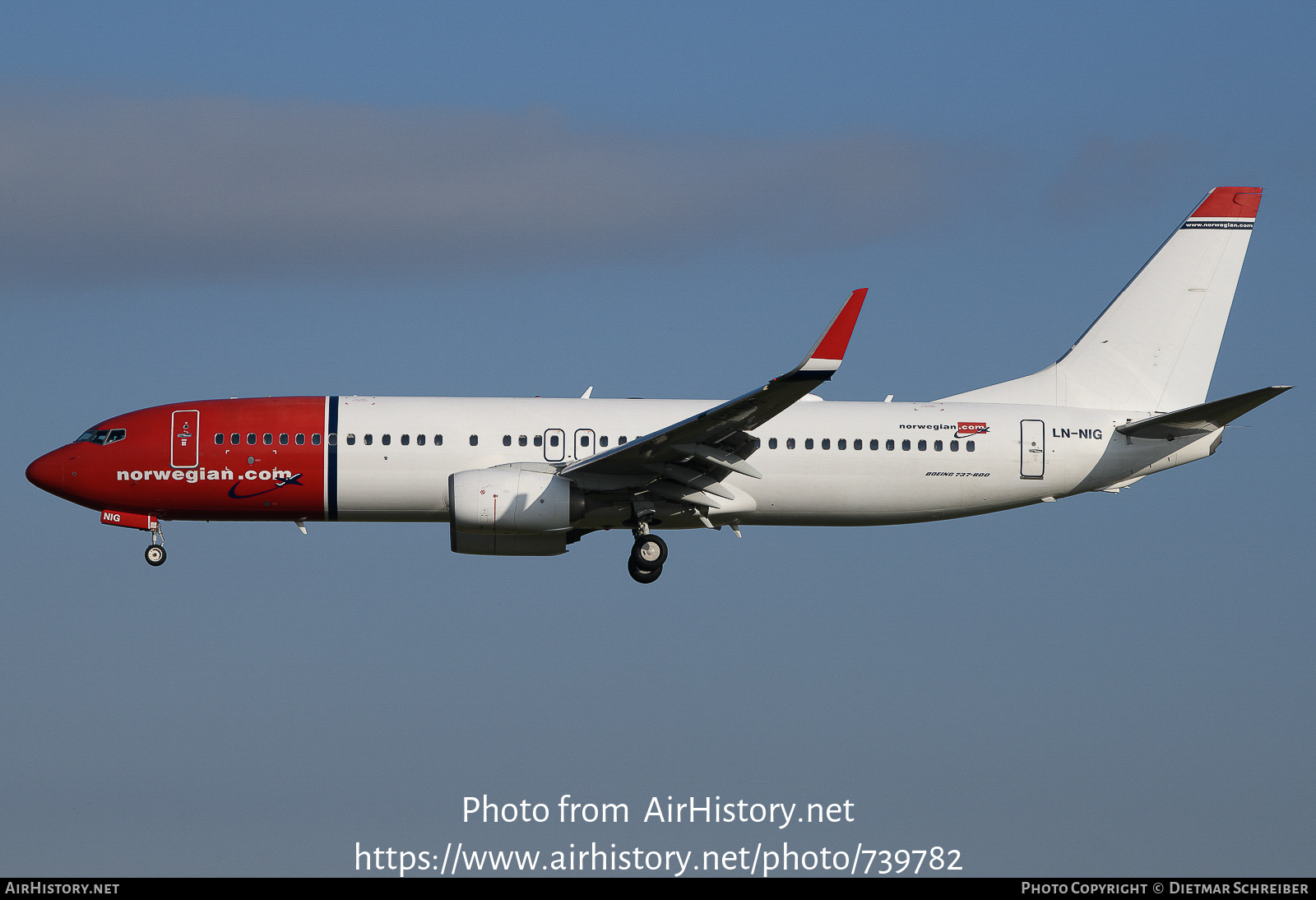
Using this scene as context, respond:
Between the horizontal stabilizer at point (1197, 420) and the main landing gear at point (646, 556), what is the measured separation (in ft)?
35.8

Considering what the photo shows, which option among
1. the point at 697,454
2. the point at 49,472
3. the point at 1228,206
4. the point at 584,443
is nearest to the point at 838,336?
the point at 697,454

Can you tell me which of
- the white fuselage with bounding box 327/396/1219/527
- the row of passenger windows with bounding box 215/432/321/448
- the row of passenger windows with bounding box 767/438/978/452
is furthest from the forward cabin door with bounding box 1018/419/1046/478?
the row of passenger windows with bounding box 215/432/321/448

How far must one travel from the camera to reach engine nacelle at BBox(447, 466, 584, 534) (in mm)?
Answer: 33406

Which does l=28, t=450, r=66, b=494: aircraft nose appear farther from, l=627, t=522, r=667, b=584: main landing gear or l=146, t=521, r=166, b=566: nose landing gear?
l=627, t=522, r=667, b=584: main landing gear

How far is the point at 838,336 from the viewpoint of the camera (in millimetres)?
29891

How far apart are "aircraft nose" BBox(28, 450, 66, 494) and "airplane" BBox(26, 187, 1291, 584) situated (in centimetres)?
4

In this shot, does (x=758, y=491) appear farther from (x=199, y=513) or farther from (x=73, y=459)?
(x=73, y=459)

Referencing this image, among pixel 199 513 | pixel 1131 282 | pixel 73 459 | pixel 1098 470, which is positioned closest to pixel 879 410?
pixel 1098 470

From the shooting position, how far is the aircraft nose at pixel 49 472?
3562 cm

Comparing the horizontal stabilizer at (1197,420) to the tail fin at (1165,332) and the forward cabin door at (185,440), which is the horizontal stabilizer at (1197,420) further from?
the forward cabin door at (185,440)

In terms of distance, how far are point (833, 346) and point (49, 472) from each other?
1799 cm

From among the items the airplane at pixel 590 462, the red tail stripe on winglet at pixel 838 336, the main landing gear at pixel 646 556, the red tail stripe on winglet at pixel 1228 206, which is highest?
the red tail stripe on winglet at pixel 1228 206

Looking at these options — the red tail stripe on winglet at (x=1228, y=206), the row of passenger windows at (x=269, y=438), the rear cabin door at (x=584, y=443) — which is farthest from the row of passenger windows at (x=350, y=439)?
the red tail stripe on winglet at (x=1228, y=206)

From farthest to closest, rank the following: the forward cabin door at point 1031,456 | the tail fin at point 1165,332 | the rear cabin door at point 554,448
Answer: the tail fin at point 1165,332
the forward cabin door at point 1031,456
the rear cabin door at point 554,448
